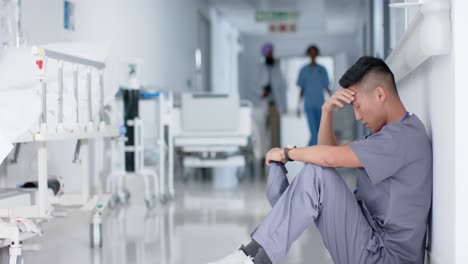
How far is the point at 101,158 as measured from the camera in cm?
579

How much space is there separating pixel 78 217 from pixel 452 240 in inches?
127

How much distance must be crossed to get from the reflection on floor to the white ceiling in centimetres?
666

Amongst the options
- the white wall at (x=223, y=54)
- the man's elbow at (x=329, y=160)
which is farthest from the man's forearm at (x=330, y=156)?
the white wall at (x=223, y=54)

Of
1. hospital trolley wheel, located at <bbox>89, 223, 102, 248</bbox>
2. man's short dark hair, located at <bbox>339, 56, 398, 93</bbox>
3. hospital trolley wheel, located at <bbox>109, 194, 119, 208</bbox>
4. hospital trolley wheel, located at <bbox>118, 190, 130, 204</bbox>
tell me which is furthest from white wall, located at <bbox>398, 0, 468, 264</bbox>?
hospital trolley wheel, located at <bbox>118, 190, 130, 204</bbox>

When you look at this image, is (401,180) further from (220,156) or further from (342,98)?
(220,156)

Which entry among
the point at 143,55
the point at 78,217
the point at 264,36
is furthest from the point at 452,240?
the point at 264,36

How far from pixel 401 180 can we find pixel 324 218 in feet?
0.94

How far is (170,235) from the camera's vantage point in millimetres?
3633

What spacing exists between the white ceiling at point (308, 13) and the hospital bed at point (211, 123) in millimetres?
5035

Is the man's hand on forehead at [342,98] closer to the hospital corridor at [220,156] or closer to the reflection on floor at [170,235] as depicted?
the hospital corridor at [220,156]

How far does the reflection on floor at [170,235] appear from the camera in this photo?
3035 mm

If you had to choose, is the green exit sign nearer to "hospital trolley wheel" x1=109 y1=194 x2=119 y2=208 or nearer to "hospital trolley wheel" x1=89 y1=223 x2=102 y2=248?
"hospital trolley wheel" x1=109 y1=194 x2=119 y2=208

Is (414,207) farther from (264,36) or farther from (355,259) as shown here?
(264,36)

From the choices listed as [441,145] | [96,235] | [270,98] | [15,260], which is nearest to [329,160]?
[441,145]
